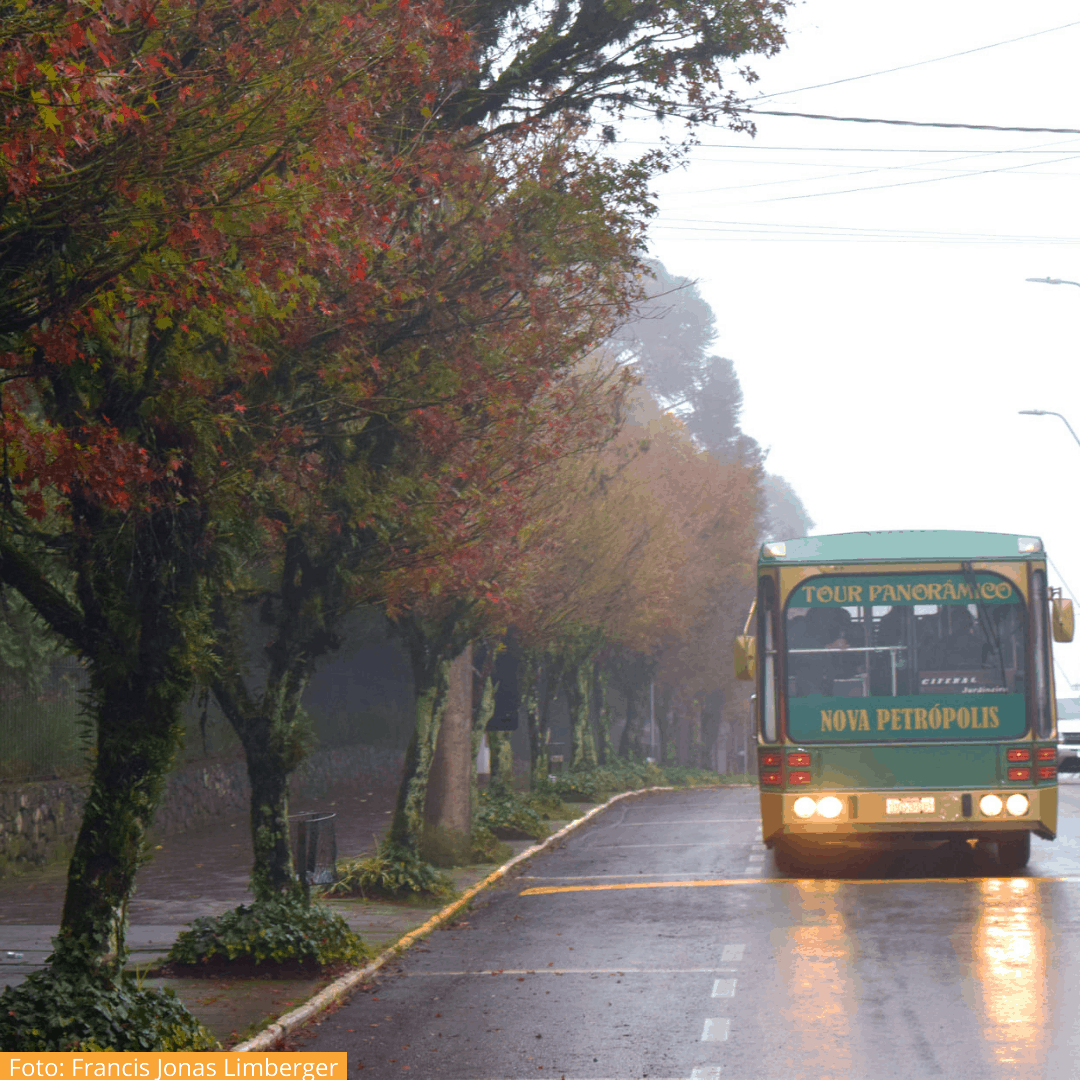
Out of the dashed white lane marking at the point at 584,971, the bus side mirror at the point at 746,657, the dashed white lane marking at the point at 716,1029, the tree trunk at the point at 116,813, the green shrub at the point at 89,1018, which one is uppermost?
the bus side mirror at the point at 746,657

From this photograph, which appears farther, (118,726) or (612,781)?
(612,781)

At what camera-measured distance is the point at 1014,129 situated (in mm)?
20031

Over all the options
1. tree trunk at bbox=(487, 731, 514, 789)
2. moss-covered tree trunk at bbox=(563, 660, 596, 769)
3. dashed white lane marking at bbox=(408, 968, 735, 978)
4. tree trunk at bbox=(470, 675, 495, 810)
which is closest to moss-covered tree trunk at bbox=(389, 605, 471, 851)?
dashed white lane marking at bbox=(408, 968, 735, 978)

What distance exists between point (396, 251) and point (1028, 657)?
8411 mm

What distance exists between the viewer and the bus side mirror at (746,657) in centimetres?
1602

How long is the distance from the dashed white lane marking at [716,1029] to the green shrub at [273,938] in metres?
3.30

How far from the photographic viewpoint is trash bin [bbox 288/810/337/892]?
1438 centimetres

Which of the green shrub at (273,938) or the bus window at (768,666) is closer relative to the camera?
the green shrub at (273,938)

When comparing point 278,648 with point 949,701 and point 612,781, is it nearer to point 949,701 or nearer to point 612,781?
point 949,701

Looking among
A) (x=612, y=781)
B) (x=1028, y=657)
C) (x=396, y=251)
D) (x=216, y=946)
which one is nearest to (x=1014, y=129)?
(x=1028, y=657)

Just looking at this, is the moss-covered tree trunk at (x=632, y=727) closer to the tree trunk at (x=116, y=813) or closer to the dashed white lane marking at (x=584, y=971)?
→ the dashed white lane marking at (x=584, y=971)

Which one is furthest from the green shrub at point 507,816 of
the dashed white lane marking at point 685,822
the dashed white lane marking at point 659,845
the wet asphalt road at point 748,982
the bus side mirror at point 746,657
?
the bus side mirror at point 746,657

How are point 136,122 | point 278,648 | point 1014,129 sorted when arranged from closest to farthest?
point 136,122, point 278,648, point 1014,129
